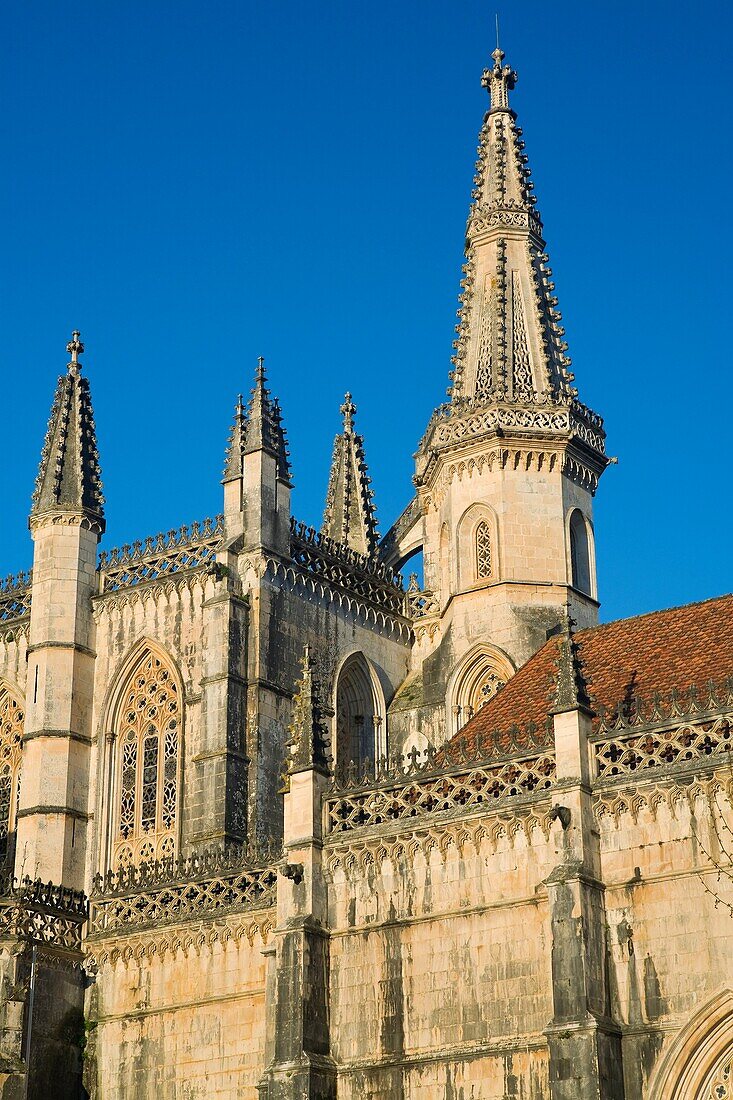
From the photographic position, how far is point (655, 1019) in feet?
78.2

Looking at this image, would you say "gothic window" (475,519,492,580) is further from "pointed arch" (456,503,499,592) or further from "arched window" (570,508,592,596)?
"arched window" (570,508,592,596)

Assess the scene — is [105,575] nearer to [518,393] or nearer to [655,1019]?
[518,393]

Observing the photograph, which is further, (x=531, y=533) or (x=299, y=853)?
(x=531, y=533)

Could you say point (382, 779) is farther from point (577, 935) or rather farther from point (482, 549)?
point (482, 549)

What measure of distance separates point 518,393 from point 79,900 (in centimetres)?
1466

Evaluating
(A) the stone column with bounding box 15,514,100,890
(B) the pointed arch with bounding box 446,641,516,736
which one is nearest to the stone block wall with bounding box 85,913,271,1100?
(A) the stone column with bounding box 15,514,100,890

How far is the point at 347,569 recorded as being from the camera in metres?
40.8

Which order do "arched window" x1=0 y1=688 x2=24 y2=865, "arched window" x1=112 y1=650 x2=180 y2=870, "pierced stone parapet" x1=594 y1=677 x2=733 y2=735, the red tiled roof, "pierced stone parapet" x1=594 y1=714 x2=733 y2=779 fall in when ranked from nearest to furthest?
"pierced stone parapet" x1=594 y1=714 x2=733 y2=779
"pierced stone parapet" x1=594 y1=677 x2=733 y2=735
the red tiled roof
"arched window" x1=112 y1=650 x2=180 y2=870
"arched window" x1=0 y1=688 x2=24 y2=865

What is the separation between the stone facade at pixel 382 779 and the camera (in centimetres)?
2450

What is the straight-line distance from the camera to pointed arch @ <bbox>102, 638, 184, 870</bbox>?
37.7 meters

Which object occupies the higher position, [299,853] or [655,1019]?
[299,853]

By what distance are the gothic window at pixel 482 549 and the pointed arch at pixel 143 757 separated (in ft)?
22.8

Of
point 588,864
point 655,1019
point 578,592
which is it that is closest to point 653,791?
point 588,864

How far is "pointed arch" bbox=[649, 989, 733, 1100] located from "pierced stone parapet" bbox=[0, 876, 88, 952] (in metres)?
12.9
